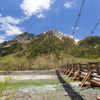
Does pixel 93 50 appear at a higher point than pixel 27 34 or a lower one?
lower

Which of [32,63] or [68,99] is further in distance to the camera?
[32,63]

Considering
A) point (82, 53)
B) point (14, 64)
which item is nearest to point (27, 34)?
point (82, 53)

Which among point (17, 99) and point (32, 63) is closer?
point (17, 99)

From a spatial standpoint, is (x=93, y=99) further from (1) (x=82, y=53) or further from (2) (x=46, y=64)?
(1) (x=82, y=53)

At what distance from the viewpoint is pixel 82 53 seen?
52750 millimetres

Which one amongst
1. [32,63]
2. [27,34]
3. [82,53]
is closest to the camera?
[32,63]

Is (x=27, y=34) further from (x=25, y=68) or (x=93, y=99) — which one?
(x=93, y=99)

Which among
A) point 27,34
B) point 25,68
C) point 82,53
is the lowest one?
point 25,68

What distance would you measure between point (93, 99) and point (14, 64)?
87.7 ft

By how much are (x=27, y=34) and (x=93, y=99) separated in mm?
159479

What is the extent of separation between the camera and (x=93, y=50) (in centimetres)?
5459

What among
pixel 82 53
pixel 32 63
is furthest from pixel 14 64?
pixel 82 53

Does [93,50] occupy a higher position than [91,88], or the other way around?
[93,50]

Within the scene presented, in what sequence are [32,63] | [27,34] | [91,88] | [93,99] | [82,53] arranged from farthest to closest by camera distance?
[27,34] → [82,53] → [32,63] → [91,88] → [93,99]
